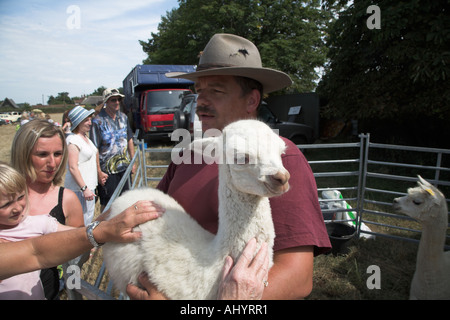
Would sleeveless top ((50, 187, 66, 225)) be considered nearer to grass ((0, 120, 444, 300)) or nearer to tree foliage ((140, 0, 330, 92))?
grass ((0, 120, 444, 300))

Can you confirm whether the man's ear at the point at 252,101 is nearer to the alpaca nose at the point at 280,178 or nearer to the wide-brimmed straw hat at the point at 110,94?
the alpaca nose at the point at 280,178

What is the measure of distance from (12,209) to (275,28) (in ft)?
59.6

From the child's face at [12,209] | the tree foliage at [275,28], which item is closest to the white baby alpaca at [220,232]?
the child's face at [12,209]

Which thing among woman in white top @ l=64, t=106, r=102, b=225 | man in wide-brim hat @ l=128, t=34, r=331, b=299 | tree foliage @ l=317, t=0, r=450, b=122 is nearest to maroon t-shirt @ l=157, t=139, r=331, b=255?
man in wide-brim hat @ l=128, t=34, r=331, b=299

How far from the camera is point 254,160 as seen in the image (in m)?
1.21

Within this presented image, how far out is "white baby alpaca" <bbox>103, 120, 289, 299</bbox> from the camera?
4.03ft

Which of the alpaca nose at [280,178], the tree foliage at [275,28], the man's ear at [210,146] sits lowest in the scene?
the alpaca nose at [280,178]

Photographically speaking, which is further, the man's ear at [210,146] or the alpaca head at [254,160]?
the man's ear at [210,146]

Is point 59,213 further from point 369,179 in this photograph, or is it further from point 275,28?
point 275,28

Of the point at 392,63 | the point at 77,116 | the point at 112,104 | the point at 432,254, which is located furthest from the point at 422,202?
the point at 392,63

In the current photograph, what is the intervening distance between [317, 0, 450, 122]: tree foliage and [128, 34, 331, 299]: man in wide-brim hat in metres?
6.03

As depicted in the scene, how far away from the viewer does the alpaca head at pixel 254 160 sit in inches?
45.6

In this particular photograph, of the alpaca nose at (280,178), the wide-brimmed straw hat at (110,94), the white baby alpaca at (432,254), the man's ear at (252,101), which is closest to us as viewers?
the alpaca nose at (280,178)
